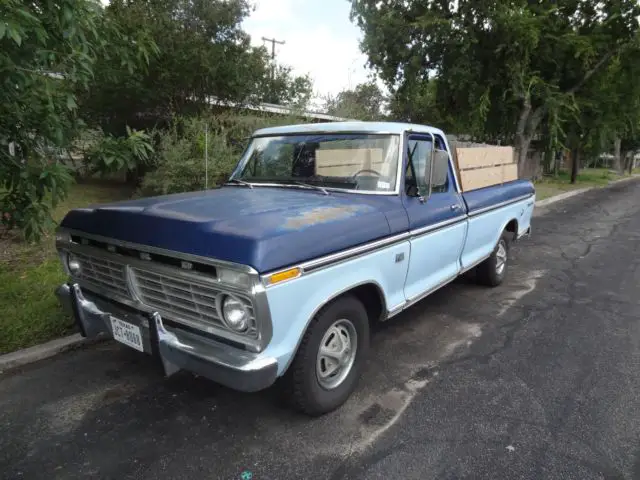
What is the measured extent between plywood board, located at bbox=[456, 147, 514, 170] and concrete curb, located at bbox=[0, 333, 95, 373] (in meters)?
4.00

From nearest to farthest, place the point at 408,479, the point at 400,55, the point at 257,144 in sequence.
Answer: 1. the point at 408,479
2. the point at 257,144
3. the point at 400,55

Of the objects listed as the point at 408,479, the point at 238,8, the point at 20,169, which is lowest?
the point at 408,479

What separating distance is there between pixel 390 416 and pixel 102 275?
2224 millimetres

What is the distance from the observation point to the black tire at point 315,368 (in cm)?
272

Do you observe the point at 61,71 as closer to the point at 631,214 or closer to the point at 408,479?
the point at 408,479

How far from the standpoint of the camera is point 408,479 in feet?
8.19

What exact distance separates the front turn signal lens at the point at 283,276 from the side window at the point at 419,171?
156cm

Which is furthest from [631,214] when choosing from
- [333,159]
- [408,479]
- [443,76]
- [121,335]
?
[121,335]

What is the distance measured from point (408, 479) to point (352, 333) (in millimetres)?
980

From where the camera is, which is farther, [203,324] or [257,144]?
[257,144]

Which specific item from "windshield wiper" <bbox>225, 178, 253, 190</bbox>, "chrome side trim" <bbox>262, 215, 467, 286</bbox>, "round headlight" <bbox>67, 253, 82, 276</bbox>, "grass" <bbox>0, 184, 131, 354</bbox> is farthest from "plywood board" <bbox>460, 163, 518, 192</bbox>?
"grass" <bbox>0, 184, 131, 354</bbox>

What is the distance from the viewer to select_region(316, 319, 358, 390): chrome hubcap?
296cm

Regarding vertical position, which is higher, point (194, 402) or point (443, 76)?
point (443, 76)

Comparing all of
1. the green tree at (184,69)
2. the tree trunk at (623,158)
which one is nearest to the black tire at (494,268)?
the green tree at (184,69)
